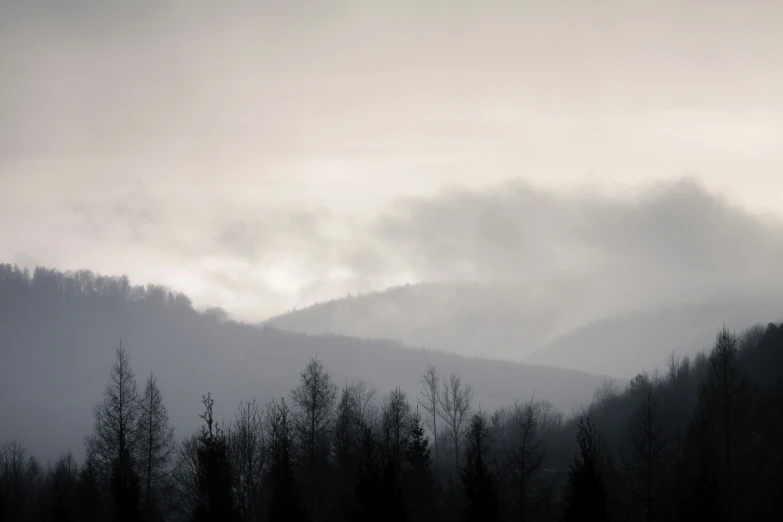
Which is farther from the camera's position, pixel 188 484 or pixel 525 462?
pixel 525 462

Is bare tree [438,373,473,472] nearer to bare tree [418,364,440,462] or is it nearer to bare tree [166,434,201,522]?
bare tree [418,364,440,462]

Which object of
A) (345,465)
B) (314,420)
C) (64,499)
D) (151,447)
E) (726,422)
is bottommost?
(64,499)

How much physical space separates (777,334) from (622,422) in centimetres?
2364

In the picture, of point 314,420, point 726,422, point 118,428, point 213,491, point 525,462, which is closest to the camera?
point 213,491

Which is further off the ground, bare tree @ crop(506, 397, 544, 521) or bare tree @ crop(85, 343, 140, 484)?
bare tree @ crop(85, 343, 140, 484)

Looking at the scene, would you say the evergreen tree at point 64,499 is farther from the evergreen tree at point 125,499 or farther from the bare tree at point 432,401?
the bare tree at point 432,401

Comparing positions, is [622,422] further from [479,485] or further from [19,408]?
[19,408]

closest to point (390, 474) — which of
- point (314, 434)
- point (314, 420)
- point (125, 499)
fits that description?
point (125, 499)

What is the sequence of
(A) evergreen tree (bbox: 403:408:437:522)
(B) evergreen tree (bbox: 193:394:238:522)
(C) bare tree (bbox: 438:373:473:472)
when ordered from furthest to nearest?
1. (C) bare tree (bbox: 438:373:473:472)
2. (A) evergreen tree (bbox: 403:408:437:522)
3. (B) evergreen tree (bbox: 193:394:238:522)

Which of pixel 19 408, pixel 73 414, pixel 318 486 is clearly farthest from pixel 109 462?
pixel 19 408

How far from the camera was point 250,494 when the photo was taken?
4941 centimetres

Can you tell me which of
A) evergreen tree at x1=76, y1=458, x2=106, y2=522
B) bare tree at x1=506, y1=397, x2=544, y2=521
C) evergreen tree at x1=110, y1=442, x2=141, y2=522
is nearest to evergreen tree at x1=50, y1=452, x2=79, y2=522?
evergreen tree at x1=76, y1=458, x2=106, y2=522

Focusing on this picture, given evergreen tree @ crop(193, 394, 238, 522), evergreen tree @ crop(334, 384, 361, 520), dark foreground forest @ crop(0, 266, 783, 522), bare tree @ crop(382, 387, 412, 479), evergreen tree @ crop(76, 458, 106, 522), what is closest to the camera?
evergreen tree @ crop(193, 394, 238, 522)

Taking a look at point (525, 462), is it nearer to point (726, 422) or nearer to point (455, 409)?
point (726, 422)
